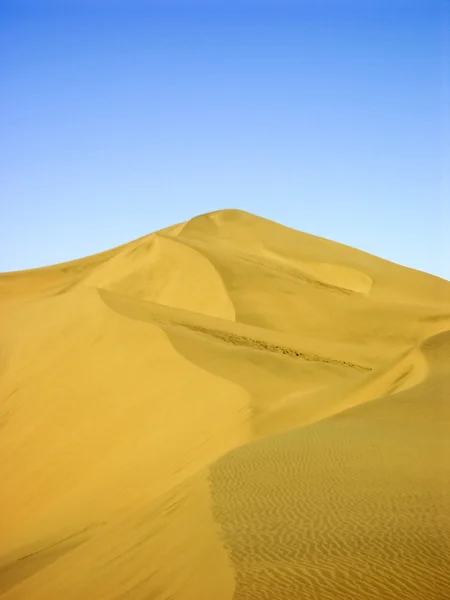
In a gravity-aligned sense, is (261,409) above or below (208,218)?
below

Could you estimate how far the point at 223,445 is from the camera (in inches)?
504

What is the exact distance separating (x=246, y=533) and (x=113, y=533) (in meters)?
2.97

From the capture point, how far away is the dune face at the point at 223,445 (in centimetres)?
688

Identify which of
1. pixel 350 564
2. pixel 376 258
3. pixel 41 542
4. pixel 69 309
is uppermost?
pixel 376 258

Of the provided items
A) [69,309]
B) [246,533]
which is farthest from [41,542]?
[69,309]

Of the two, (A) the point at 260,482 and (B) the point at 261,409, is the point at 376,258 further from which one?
Answer: (A) the point at 260,482

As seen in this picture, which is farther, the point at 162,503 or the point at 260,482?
the point at 162,503

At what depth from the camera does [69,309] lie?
2466 cm

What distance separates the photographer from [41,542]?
11031 mm

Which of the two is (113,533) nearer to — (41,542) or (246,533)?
(41,542)

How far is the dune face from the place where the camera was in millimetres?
6883

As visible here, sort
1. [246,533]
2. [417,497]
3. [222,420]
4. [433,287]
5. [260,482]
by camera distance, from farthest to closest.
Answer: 1. [433,287]
2. [222,420]
3. [260,482]
4. [417,497]
5. [246,533]

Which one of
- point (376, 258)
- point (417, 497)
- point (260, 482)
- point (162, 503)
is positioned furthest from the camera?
point (376, 258)

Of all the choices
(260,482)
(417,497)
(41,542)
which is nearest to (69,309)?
(41,542)
